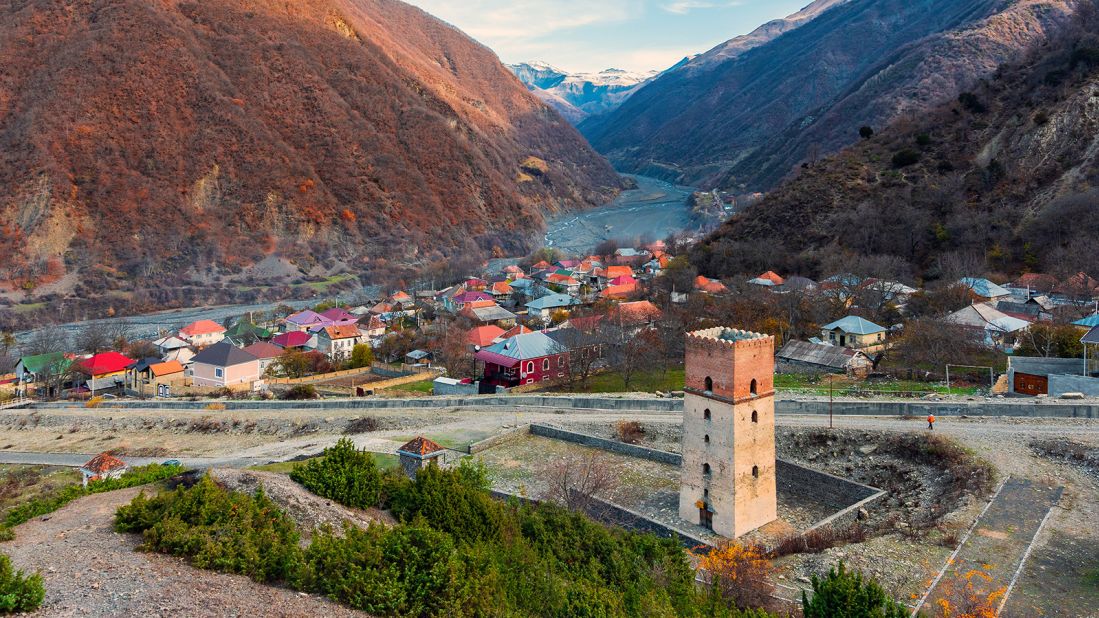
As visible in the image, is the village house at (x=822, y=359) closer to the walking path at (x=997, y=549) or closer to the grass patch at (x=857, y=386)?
the grass patch at (x=857, y=386)

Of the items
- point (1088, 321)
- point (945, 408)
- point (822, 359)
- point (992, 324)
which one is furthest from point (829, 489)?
point (992, 324)

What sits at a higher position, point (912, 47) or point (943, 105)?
point (912, 47)

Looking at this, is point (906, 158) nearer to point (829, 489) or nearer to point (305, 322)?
point (305, 322)

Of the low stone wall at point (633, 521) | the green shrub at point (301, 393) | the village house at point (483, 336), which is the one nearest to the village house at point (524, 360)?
the village house at point (483, 336)

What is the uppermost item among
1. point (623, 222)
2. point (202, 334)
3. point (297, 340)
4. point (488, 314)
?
point (623, 222)

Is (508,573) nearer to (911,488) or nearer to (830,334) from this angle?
(911,488)

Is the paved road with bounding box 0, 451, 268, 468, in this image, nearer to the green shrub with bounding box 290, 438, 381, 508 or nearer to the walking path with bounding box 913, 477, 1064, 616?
the green shrub with bounding box 290, 438, 381, 508

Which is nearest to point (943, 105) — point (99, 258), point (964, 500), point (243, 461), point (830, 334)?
point (830, 334)
